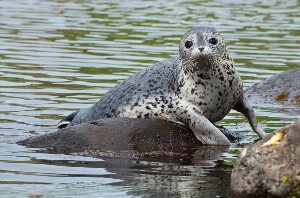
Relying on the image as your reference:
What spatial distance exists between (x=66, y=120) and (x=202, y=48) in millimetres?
2097

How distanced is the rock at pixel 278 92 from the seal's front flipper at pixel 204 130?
9.04ft

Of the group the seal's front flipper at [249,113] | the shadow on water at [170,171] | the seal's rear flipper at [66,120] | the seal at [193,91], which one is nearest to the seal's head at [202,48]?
the seal at [193,91]

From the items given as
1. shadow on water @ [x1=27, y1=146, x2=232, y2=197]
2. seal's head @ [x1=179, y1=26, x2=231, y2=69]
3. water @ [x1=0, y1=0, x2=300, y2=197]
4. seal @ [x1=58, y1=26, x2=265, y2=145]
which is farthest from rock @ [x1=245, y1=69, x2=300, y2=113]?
shadow on water @ [x1=27, y1=146, x2=232, y2=197]

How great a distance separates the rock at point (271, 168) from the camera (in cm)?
747

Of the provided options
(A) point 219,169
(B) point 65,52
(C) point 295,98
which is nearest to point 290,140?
(A) point 219,169

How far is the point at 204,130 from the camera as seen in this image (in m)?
10.4

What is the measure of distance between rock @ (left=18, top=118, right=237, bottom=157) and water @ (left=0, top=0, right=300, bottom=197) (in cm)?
29

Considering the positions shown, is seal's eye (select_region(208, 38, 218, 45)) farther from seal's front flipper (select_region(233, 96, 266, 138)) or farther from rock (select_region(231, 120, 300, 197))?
rock (select_region(231, 120, 300, 197))

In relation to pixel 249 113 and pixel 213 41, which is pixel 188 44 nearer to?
pixel 213 41

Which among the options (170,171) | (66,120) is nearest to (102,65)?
(66,120)

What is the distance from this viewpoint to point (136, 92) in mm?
11016

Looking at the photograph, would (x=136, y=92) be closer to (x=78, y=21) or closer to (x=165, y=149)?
(x=165, y=149)

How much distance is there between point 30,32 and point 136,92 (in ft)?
31.8

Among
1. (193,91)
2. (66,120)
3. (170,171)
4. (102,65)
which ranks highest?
(102,65)
